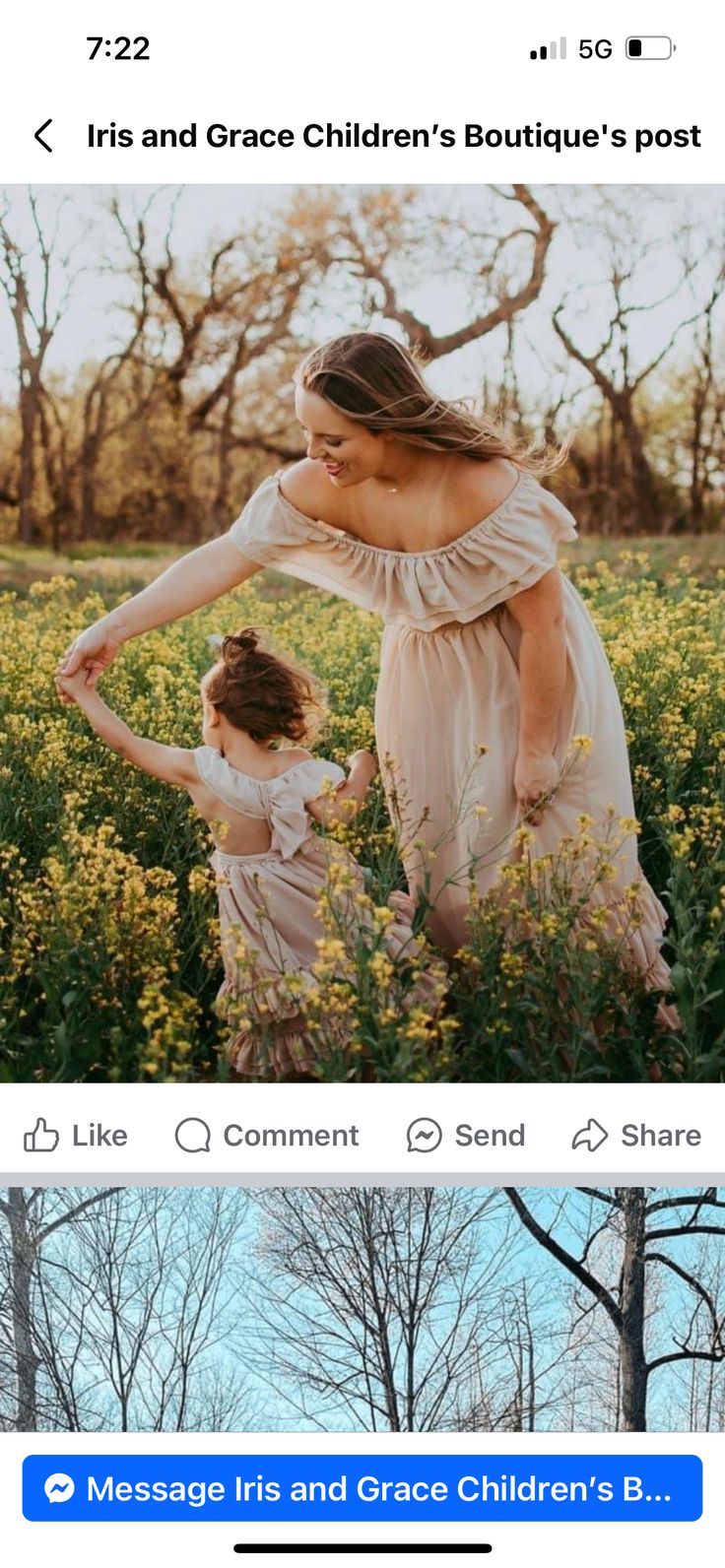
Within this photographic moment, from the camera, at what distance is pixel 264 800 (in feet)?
8.34

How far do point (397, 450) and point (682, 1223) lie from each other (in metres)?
1.27

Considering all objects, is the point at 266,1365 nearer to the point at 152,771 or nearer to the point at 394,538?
the point at 152,771

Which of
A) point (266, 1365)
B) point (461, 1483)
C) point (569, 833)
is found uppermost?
point (569, 833)

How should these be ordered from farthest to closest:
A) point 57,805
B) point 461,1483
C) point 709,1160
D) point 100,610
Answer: point 100,610, point 57,805, point 709,1160, point 461,1483

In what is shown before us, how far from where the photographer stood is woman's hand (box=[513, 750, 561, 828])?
2490 millimetres

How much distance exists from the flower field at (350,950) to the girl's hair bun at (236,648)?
13.1 inches

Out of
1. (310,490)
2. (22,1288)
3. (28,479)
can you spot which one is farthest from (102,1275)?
(28,479)

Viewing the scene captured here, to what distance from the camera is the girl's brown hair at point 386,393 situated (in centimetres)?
233

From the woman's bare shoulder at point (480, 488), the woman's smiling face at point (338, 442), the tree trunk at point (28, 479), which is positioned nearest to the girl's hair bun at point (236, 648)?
the woman's smiling face at point (338, 442)

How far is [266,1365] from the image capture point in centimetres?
201
